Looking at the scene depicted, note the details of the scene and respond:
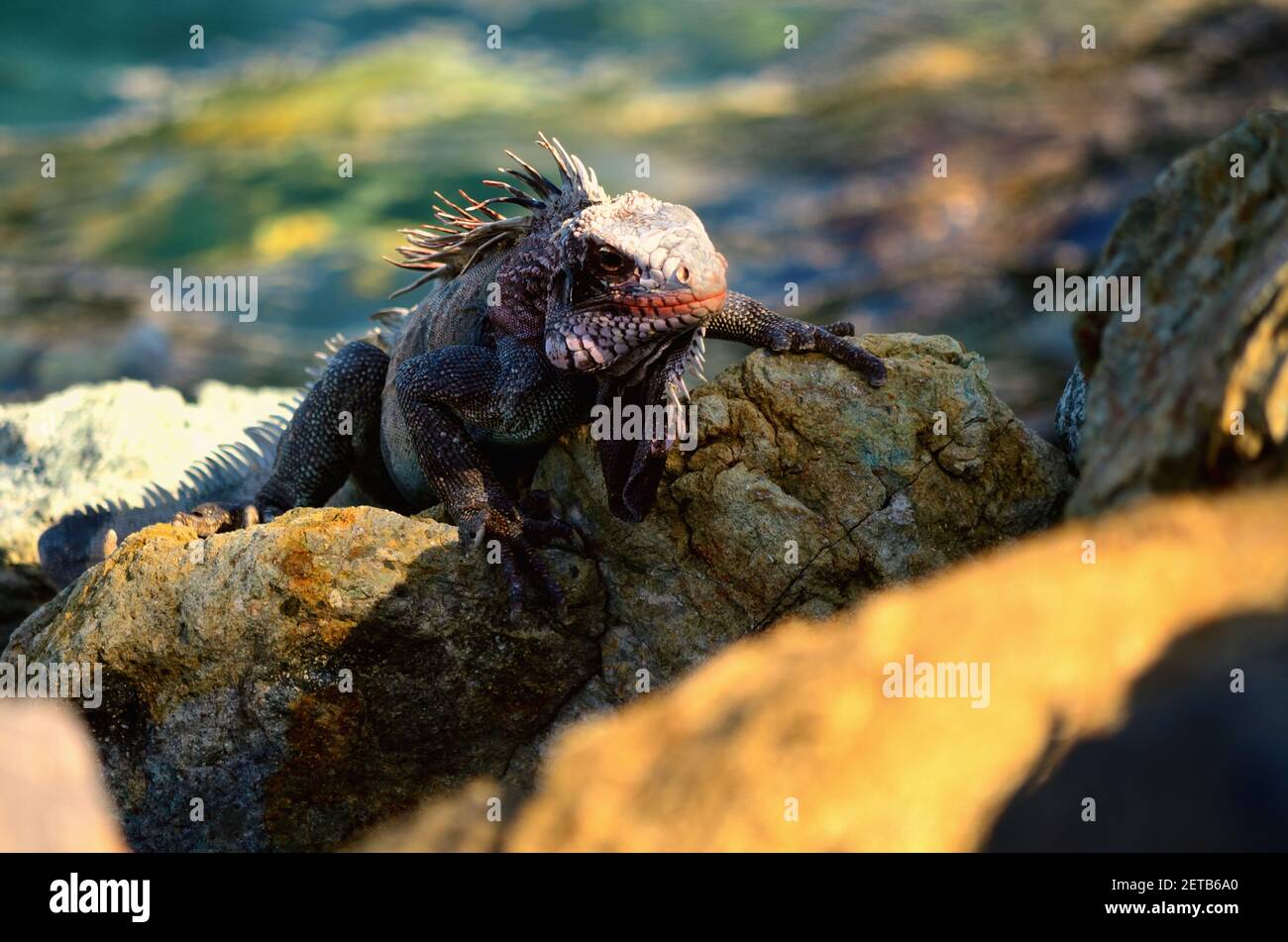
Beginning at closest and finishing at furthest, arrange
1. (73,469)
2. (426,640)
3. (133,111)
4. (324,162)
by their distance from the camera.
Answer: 1. (426,640)
2. (73,469)
3. (324,162)
4. (133,111)

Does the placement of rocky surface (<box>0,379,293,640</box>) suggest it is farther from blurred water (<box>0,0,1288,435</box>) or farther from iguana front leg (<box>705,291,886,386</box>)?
blurred water (<box>0,0,1288,435</box>)

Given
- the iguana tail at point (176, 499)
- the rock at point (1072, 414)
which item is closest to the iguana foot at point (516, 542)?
the rock at point (1072, 414)

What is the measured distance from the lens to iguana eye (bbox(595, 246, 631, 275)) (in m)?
6.51

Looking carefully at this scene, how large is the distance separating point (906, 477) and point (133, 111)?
27745 millimetres

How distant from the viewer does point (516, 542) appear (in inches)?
262

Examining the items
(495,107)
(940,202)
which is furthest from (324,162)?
(940,202)

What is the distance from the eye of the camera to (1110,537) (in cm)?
418

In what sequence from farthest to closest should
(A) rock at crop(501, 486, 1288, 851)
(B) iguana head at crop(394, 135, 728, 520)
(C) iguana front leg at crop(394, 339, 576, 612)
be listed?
(C) iguana front leg at crop(394, 339, 576, 612) → (B) iguana head at crop(394, 135, 728, 520) → (A) rock at crop(501, 486, 1288, 851)

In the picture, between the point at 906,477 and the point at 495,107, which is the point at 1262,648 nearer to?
the point at 906,477

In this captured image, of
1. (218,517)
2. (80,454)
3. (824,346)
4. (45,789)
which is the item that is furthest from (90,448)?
(45,789)

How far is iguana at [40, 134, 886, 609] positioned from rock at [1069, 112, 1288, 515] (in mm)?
1654

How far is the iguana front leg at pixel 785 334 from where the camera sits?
662 cm

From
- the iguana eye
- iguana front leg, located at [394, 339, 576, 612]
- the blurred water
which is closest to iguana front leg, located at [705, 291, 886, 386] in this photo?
the iguana eye

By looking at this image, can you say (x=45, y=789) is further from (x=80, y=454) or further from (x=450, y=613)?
(x=80, y=454)
